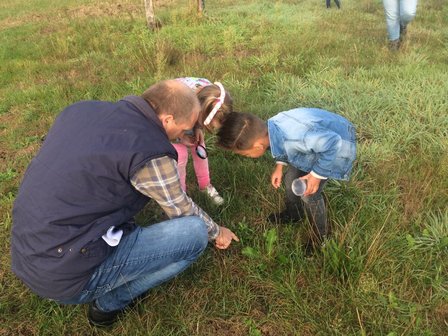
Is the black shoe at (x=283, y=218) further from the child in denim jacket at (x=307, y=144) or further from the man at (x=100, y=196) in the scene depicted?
the man at (x=100, y=196)

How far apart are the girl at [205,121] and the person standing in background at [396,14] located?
12.9ft

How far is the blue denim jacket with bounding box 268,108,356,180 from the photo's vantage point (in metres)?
2.18

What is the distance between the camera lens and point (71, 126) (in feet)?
5.66

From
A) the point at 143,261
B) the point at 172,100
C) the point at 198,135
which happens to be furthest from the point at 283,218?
the point at 172,100

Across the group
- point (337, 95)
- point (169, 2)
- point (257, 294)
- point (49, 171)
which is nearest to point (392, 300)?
point (257, 294)

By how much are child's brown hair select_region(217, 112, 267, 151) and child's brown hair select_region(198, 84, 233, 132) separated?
0.07 metres

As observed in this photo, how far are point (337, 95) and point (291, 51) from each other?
1.74 meters

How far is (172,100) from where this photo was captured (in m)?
1.85

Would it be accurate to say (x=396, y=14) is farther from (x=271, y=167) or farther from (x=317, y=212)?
(x=317, y=212)

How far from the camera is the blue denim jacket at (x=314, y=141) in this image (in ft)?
7.14

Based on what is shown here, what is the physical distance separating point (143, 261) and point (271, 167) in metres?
1.57

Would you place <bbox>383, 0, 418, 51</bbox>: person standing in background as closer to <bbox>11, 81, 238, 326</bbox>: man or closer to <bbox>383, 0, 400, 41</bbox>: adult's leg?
<bbox>383, 0, 400, 41</bbox>: adult's leg

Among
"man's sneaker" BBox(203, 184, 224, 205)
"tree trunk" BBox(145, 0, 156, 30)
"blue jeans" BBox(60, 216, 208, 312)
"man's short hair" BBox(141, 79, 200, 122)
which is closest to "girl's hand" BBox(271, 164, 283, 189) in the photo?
"man's sneaker" BBox(203, 184, 224, 205)

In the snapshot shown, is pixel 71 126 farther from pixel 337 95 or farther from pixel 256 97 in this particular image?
pixel 337 95
